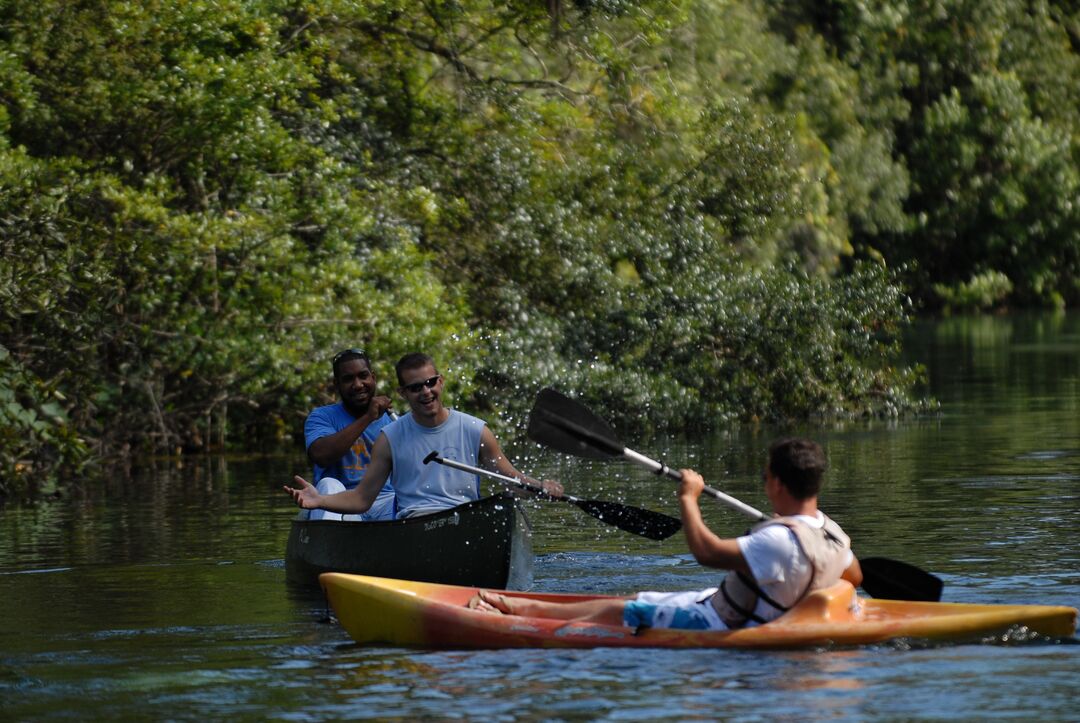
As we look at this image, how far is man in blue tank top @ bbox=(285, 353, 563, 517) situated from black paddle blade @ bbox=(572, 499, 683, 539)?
1.17 feet

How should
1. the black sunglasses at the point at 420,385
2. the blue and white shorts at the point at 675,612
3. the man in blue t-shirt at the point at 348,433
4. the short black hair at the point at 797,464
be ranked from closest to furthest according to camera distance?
the short black hair at the point at 797,464 < the blue and white shorts at the point at 675,612 < the black sunglasses at the point at 420,385 < the man in blue t-shirt at the point at 348,433

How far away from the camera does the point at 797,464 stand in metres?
8.45

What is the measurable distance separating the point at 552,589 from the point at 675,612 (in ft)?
9.14

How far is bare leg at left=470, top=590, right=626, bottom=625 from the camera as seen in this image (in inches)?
372

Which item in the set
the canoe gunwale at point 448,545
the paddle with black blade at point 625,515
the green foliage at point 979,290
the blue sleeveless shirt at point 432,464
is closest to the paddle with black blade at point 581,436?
the paddle with black blade at point 625,515

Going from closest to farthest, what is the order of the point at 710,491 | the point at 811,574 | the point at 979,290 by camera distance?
the point at 811,574
the point at 710,491
the point at 979,290

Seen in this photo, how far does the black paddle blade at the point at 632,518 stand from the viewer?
11.1 metres

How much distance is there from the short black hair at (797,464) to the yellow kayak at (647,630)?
68 centimetres

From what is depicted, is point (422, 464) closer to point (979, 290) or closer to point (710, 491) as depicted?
point (710, 491)

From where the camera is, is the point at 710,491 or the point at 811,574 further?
the point at 710,491

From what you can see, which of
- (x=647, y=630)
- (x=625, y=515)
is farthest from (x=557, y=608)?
(x=625, y=515)

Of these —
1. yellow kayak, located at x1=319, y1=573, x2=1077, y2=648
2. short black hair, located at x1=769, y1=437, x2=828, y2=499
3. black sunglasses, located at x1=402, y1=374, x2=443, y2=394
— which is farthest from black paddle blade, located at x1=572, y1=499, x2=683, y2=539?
short black hair, located at x1=769, y1=437, x2=828, y2=499

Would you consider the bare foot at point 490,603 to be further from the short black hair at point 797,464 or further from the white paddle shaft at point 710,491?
the short black hair at point 797,464

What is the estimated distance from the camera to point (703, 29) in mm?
32000
